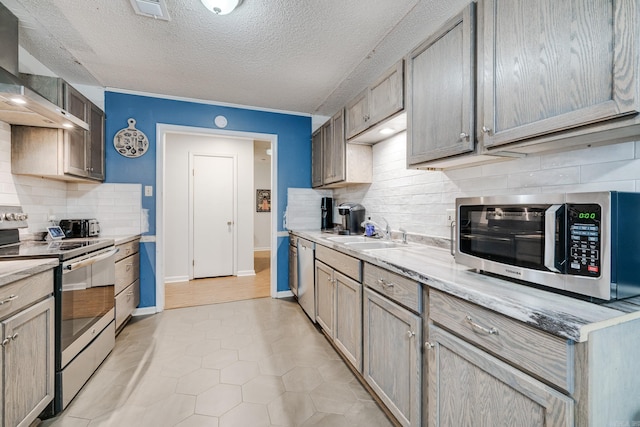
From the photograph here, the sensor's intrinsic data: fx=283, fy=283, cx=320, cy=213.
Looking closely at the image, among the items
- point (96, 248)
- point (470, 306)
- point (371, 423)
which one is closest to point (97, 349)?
point (96, 248)

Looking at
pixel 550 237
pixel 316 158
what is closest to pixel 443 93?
pixel 550 237

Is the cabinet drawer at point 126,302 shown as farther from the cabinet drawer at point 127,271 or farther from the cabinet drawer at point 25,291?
the cabinet drawer at point 25,291

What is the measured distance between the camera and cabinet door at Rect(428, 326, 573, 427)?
0.78m

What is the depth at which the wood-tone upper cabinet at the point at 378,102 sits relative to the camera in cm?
187

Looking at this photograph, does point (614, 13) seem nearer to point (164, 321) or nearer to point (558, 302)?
point (558, 302)

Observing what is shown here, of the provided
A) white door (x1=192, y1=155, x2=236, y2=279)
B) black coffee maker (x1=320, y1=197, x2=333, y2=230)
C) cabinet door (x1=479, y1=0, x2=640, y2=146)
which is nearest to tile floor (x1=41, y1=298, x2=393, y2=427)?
black coffee maker (x1=320, y1=197, x2=333, y2=230)

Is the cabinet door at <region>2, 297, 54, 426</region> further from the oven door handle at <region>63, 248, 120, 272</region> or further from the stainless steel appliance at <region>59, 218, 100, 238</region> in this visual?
the stainless steel appliance at <region>59, 218, 100, 238</region>

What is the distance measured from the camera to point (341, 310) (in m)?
2.07

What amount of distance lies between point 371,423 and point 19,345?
1.77 m

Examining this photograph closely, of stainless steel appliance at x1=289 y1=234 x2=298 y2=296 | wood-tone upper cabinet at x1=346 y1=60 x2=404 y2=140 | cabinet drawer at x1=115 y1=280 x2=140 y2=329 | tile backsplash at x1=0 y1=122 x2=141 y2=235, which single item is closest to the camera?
wood-tone upper cabinet at x1=346 y1=60 x2=404 y2=140

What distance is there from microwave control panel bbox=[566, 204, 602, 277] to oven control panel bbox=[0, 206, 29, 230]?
10.4ft

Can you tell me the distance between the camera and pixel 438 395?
1.16 m

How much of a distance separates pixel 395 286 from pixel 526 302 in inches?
25.3

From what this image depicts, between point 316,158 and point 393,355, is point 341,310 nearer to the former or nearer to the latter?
point 393,355
